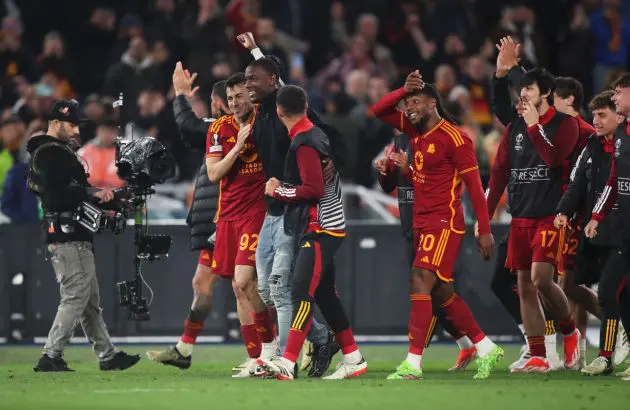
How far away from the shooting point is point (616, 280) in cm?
1225

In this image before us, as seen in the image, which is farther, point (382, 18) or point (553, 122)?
→ point (382, 18)

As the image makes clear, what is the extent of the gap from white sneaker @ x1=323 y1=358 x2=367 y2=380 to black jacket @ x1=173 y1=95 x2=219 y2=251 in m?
1.74

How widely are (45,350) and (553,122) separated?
4.74 meters

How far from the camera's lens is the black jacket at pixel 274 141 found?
40.1ft

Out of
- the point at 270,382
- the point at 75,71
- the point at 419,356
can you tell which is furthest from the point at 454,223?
the point at 75,71

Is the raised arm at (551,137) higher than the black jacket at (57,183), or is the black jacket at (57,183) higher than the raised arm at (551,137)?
the raised arm at (551,137)

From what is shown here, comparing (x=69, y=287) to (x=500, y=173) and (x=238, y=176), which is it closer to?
(x=238, y=176)

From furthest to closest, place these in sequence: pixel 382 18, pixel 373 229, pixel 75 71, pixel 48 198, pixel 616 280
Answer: pixel 382 18, pixel 75 71, pixel 373 229, pixel 48 198, pixel 616 280

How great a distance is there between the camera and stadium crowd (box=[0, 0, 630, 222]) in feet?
65.2

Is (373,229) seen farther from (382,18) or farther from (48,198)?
(382,18)

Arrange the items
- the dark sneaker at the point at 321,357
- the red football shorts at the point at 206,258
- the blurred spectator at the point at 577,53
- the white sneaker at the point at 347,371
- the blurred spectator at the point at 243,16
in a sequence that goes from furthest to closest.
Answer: the blurred spectator at the point at 577,53, the blurred spectator at the point at 243,16, the red football shorts at the point at 206,258, the dark sneaker at the point at 321,357, the white sneaker at the point at 347,371

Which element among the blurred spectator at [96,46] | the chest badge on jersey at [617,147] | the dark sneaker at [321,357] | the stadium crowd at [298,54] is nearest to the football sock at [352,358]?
the dark sneaker at [321,357]

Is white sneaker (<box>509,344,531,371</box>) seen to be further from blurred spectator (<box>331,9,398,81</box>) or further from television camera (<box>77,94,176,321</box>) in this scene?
blurred spectator (<box>331,9,398,81</box>)

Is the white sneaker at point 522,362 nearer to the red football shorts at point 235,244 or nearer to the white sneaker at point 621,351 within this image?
the white sneaker at point 621,351
